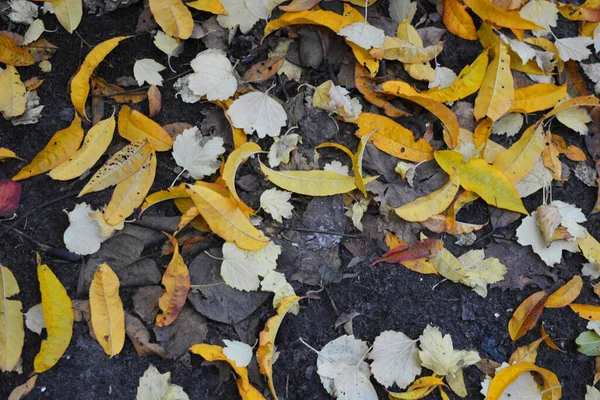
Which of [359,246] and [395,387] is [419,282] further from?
[395,387]

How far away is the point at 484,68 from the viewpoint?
1929 mm

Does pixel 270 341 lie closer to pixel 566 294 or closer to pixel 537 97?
pixel 566 294

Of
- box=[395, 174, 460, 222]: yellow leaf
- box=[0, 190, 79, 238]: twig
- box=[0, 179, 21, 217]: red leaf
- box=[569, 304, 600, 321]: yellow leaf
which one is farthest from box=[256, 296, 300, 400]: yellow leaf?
box=[569, 304, 600, 321]: yellow leaf

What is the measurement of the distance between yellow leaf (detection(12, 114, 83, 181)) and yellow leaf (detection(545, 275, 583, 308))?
60.7 inches

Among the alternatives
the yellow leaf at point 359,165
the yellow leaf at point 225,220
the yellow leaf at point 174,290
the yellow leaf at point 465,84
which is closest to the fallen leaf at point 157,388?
the yellow leaf at point 174,290

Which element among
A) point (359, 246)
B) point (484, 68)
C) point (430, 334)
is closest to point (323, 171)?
point (359, 246)

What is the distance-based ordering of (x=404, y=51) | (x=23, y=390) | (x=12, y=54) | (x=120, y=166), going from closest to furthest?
(x=23, y=390) < (x=120, y=166) < (x=12, y=54) < (x=404, y=51)

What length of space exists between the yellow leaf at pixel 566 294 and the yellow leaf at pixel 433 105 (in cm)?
57

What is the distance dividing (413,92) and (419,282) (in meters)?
0.62

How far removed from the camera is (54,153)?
1692 millimetres

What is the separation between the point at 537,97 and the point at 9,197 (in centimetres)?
173

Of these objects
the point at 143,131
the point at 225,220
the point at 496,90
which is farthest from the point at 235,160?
the point at 496,90

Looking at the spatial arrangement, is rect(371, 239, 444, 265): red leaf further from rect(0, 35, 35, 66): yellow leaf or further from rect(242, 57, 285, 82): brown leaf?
rect(0, 35, 35, 66): yellow leaf

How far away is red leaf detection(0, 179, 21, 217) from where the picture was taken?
1.63 meters
